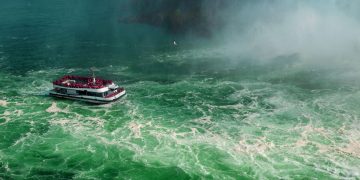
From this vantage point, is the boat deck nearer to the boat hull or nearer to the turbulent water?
the boat hull

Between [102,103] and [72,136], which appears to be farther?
[102,103]

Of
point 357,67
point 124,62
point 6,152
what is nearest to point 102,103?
point 6,152

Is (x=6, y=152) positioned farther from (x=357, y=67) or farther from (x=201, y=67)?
(x=357, y=67)

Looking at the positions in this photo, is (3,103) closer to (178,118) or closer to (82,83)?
(82,83)

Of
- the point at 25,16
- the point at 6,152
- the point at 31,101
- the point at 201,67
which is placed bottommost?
the point at 6,152

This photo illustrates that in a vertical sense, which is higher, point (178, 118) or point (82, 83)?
point (82, 83)

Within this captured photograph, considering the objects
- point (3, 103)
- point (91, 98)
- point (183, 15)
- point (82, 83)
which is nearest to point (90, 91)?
point (91, 98)

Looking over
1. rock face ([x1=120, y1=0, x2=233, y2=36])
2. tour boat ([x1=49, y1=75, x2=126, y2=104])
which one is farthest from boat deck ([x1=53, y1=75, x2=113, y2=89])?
rock face ([x1=120, y1=0, x2=233, y2=36])

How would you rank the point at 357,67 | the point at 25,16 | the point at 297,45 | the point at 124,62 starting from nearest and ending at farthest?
1. the point at 357,67
2. the point at 124,62
3. the point at 297,45
4. the point at 25,16
